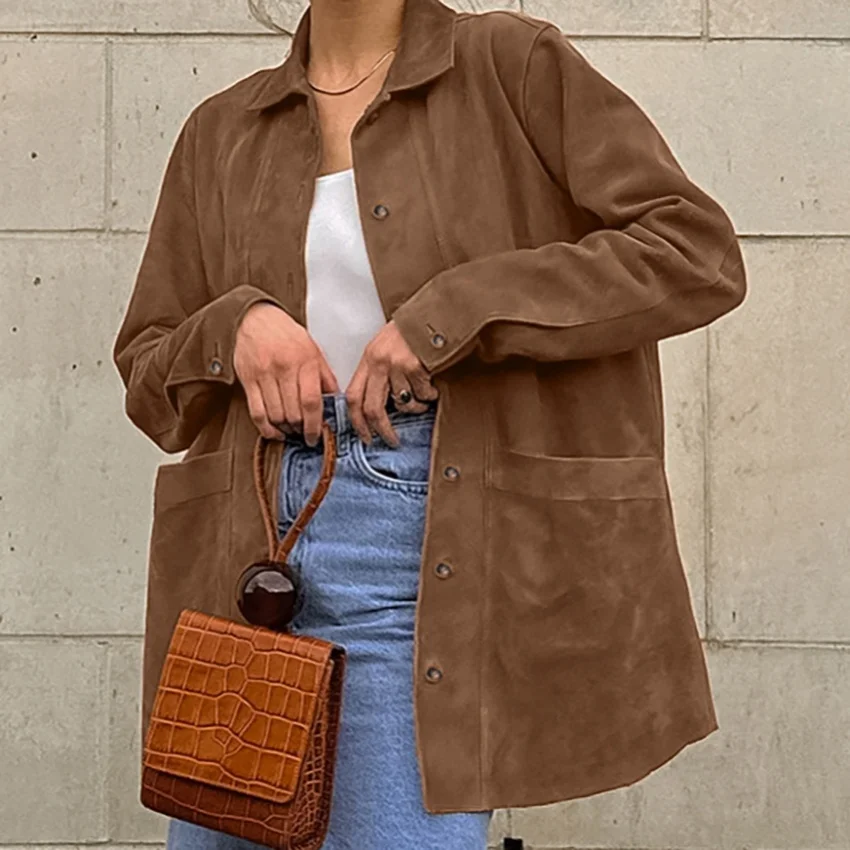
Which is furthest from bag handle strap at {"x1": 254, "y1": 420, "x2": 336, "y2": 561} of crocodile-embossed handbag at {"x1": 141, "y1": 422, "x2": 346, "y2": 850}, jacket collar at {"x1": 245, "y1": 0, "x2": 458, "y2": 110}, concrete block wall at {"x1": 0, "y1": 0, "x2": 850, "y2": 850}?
concrete block wall at {"x1": 0, "y1": 0, "x2": 850, "y2": 850}

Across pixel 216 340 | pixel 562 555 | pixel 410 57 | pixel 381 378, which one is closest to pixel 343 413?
pixel 381 378

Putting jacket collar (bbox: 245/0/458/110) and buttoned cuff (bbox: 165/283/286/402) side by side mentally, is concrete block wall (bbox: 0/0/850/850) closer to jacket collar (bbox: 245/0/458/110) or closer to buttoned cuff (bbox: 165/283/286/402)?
jacket collar (bbox: 245/0/458/110)

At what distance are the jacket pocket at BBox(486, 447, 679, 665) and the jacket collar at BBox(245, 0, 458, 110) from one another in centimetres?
44

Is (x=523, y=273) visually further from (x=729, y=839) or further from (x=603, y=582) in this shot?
(x=729, y=839)

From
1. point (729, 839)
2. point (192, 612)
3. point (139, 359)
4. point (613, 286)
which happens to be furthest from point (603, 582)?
point (729, 839)

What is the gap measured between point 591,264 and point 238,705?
1.92 feet

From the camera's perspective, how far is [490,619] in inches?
71.7

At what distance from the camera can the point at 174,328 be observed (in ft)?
6.89

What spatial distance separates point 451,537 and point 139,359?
0.50 metres

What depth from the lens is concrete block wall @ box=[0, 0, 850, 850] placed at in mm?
3578

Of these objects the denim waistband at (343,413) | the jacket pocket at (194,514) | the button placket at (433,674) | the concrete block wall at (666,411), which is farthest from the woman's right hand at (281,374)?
the concrete block wall at (666,411)

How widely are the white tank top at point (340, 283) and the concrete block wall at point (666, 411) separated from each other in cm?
181

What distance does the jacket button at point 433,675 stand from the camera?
5.88 feet

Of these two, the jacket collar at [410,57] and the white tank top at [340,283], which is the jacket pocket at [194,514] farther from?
the jacket collar at [410,57]
